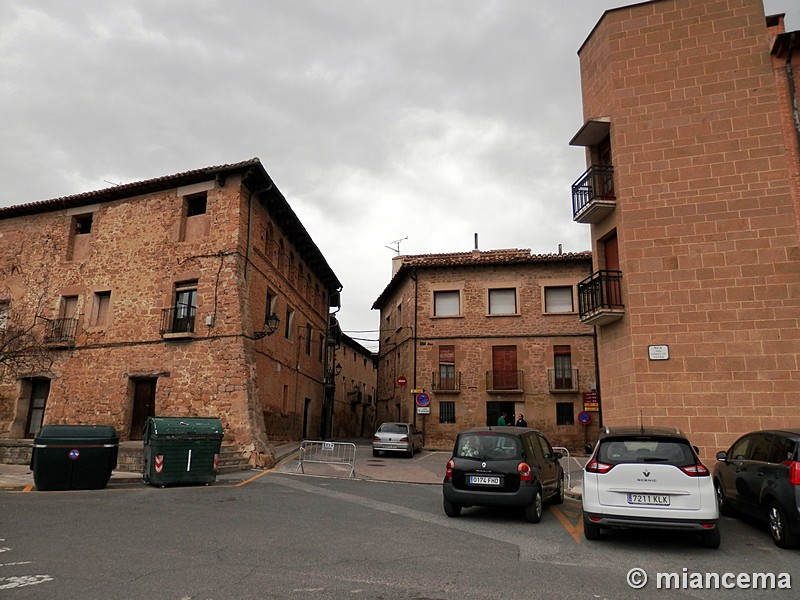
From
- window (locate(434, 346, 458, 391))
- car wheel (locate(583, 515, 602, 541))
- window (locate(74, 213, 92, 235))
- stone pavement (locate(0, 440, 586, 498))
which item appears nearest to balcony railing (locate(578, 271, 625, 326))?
stone pavement (locate(0, 440, 586, 498))

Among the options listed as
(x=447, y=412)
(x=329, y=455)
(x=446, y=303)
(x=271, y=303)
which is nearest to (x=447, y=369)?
(x=447, y=412)

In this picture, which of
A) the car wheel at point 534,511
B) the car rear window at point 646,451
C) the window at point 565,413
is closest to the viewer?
the car rear window at point 646,451

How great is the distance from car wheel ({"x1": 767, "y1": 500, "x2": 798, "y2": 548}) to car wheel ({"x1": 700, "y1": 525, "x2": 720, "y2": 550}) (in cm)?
80

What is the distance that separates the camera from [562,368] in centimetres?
2509

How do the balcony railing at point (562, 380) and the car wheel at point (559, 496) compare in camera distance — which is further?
the balcony railing at point (562, 380)

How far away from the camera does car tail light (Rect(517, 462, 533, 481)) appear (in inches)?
320

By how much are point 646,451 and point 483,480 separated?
8.22 ft

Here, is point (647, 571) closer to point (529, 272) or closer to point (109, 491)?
point (109, 491)

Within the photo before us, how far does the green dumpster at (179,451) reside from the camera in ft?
38.1

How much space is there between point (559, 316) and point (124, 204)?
1903 cm

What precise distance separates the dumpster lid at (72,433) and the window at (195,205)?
9.44 metres

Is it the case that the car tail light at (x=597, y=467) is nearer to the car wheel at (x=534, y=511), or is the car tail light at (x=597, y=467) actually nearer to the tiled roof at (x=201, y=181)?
the car wheel at (x=534, y=511)

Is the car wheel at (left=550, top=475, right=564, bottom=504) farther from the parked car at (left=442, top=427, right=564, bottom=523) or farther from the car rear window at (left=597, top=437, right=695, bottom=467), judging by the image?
the car rear window at (left=597, top=437, right=695, bottom=467)

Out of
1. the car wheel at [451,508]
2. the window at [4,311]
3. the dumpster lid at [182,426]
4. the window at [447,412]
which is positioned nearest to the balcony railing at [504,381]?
the window at [447,412]
